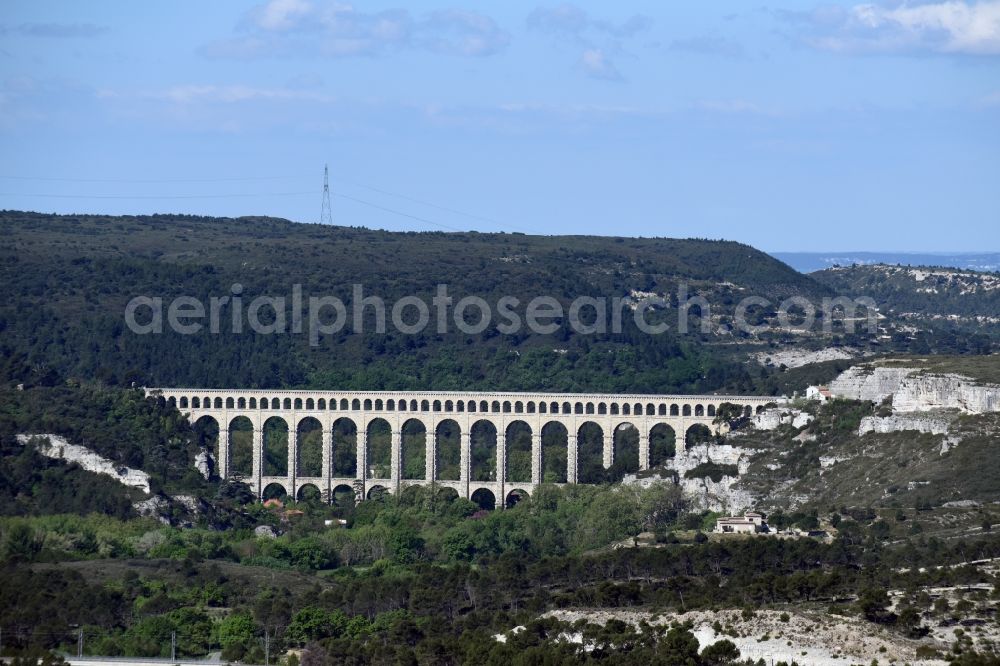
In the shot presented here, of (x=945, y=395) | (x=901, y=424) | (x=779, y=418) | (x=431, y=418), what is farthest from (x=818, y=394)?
(x=431, y=418)

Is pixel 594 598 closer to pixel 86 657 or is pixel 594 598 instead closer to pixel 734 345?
pixel 86 657

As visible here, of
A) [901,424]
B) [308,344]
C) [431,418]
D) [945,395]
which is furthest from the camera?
[308,344]

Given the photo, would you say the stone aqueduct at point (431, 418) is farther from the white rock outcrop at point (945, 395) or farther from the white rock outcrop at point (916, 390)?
the white rock outcrop at point (945, 395)

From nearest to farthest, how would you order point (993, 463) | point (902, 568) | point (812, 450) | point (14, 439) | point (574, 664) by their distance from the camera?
point (574, 664) → point (902, 568) → point (993, 463) → point (812, 450) → point (14, 439)

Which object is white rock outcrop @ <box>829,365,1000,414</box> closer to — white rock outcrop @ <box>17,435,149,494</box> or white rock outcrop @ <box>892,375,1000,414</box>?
white rock outcrop @ <box>892,375,1000,414</box>

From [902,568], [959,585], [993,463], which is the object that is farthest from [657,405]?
[959,585]

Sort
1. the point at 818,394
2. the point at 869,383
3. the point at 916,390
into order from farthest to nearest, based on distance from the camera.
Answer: the point at 818,394 < the point at 869,383 < the point at 916,390

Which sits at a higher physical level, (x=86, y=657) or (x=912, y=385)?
(x=912, y=385)

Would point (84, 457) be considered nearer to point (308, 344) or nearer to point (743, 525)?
point (743, 525)
